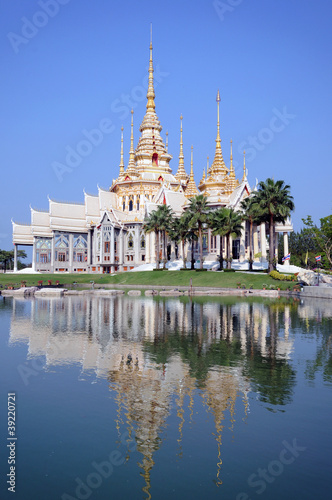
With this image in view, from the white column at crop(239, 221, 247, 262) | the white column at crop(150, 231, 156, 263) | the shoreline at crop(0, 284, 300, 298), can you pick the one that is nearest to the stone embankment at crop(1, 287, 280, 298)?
the shoreline at crop(0, 284, 300, 298)

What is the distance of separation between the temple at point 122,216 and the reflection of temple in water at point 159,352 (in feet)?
182

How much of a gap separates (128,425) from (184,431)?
1311 mm

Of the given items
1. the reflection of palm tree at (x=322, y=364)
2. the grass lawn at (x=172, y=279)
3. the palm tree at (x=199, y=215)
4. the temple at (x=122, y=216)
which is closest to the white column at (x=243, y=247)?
the temple at (x=122, y=216)

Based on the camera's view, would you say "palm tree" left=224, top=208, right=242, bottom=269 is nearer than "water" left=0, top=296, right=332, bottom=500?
No

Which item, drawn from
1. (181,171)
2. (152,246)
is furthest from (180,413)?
(181,171)

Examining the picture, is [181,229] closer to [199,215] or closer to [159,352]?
[199,215]

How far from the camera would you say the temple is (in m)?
91.8

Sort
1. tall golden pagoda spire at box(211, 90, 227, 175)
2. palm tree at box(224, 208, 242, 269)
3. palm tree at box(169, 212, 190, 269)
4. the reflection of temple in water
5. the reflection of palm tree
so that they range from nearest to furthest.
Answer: the reflection of temple in water → the reflection of palm tree → palm tree at box(224, 208, 242, 269) → palm tree at box(169, 212, 190, 269) → tall golden pagoda spire at box(211, 90, 227, 175)

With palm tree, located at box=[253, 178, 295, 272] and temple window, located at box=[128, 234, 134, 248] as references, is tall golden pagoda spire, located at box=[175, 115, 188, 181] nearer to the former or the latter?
temple window, located at box=[128, 234, 134, 248]

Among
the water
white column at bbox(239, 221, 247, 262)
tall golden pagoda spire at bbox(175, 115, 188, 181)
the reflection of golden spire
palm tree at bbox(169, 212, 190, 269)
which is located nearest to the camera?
the water

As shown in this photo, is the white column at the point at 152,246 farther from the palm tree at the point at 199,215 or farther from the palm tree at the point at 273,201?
the palm tree at the point at 273,201

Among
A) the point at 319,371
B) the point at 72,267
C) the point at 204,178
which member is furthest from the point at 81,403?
the point at 72,267

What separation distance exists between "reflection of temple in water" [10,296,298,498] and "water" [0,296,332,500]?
0.05m

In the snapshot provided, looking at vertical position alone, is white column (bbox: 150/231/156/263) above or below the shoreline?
above
